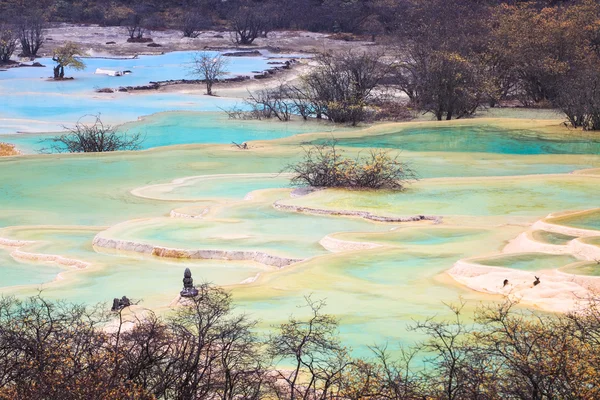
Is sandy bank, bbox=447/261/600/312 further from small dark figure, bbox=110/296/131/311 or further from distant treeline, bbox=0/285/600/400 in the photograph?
small dark figure, bbox=110/296/131/311

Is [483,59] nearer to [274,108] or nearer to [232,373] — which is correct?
[274,108]

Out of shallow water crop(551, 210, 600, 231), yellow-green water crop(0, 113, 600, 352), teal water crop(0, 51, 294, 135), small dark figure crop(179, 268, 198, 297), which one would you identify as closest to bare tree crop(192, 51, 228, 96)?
teal water crop(0, 51, 294, 135)

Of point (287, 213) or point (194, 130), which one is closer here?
point (287, 213)

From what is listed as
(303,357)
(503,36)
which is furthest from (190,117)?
(303,357)

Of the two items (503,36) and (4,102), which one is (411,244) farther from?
(4,102)

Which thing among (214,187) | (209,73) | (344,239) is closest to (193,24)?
(209,73)
